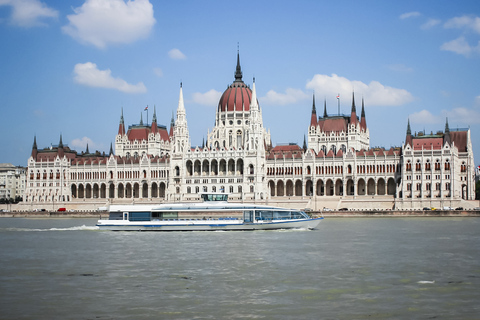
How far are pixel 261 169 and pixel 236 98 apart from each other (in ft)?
79.3

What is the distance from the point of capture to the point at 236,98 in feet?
496

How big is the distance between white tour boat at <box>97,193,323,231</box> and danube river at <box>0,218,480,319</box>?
11.6 m

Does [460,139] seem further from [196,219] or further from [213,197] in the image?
[196,219]

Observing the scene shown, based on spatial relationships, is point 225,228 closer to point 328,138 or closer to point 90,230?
point 90,230

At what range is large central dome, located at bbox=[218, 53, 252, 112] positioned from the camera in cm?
15012

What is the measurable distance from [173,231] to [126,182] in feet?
251

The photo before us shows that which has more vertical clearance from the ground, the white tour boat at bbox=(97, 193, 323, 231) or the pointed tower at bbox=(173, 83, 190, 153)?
the pointed tower at bbox=(173, 83, 190, 153)

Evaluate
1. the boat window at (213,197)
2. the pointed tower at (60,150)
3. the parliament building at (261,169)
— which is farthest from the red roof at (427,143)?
the pointed tower at (60,150)

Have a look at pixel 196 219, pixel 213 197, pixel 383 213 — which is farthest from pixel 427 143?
pixel 196 219

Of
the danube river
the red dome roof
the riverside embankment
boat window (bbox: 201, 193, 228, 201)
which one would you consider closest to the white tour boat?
boat window (bbox: 201, 193, 228, 201)

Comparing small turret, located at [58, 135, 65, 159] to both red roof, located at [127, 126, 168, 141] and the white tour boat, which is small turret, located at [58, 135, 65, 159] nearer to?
red roof, located at [127, 126, 168, 141]

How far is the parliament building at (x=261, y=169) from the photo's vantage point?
12275 cm

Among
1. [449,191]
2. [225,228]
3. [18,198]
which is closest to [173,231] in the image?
[225,228]

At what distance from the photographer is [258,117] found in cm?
13975
